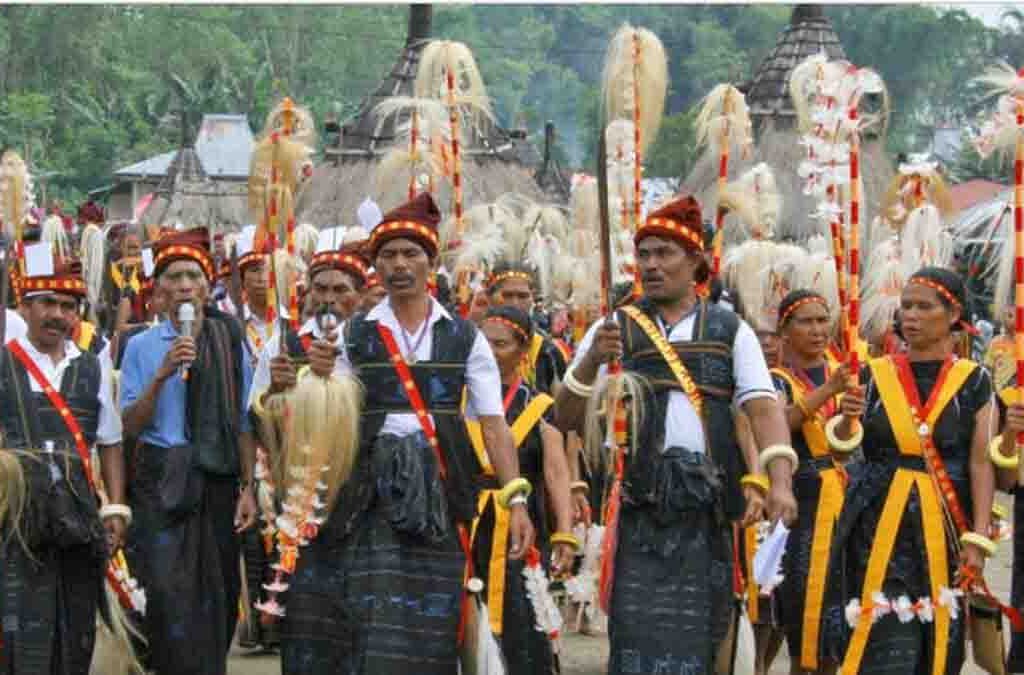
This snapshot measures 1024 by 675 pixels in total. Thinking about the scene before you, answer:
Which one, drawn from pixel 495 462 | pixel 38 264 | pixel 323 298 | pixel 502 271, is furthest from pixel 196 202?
pixel 495 462

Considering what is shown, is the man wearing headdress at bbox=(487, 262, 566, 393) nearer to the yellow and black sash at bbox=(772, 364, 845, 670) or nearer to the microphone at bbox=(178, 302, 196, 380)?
the yellow and black sash at bbox=(772, 364, 845, 670)

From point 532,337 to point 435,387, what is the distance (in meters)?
3.73

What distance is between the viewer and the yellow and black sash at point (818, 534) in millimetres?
10664

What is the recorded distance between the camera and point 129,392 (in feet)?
33.1

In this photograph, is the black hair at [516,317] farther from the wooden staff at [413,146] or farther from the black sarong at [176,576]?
the black sarong at [176,576]

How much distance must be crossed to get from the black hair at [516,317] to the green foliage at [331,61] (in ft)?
92.1

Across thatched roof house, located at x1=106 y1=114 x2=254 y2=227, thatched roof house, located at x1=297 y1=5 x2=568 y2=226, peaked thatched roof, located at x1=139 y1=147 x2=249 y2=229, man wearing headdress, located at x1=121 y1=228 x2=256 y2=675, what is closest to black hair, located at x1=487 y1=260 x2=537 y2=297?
man wearing headdress, located at x1=121 y1=228 x2=256 y2=675

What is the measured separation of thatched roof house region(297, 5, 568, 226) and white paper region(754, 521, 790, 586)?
721 inches

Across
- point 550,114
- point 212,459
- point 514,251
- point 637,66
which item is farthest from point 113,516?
point 550,114

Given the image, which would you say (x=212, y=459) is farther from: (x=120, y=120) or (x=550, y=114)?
(x=550, y=114)

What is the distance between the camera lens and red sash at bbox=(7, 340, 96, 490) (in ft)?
30.9

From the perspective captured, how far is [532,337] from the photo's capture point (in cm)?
1223

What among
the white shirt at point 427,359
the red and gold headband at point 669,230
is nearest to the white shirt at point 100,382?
the white shirt at point 427,359

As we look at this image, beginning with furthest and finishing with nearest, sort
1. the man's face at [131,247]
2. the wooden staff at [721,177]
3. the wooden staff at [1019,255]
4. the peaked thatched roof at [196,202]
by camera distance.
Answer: the peaked thatched roof at [196,202] < the man's face at [131,247] < the wooden staff at [721,177] < the wooden staff at [1019,255]
